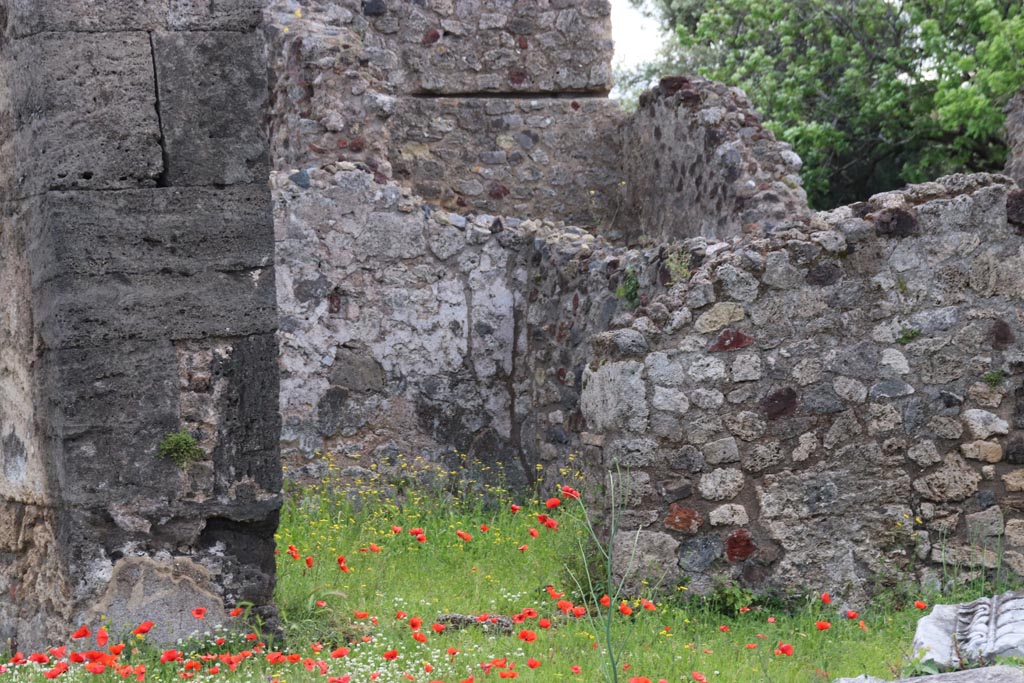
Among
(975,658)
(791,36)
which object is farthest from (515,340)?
(791,36)

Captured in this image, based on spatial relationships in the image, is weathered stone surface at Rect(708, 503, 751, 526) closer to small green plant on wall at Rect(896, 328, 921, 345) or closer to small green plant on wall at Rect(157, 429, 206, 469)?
small green plant on wall at Rect(896, 328, 921, 345)

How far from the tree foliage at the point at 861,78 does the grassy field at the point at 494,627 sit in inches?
364

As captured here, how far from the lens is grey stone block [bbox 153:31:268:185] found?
4.53 metres

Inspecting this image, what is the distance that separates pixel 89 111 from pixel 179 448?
3.93ft

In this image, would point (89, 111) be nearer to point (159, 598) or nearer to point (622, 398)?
point (159, 598)

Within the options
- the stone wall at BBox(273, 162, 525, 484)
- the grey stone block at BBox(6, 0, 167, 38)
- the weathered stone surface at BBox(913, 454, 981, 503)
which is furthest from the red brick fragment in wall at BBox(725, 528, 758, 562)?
the grey stone block at BBox(6, 0, 167, 38)

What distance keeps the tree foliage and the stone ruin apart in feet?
20.1

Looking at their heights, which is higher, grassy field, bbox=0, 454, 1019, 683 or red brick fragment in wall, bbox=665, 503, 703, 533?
red brick fragment in wall, bbox=665, 503, 703, 533

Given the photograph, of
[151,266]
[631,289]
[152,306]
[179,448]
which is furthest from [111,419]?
[631,289]

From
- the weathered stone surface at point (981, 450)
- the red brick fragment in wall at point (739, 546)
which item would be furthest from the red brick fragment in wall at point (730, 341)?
the weathered stone surface at point (981, 450)

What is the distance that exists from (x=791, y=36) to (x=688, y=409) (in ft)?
37.6

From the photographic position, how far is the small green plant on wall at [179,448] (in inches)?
177

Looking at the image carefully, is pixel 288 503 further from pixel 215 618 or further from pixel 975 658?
pixel 975 658

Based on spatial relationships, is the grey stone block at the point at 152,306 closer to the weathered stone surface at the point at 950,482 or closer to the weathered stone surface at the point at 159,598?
the weathered stone surface at the point at 159,598
